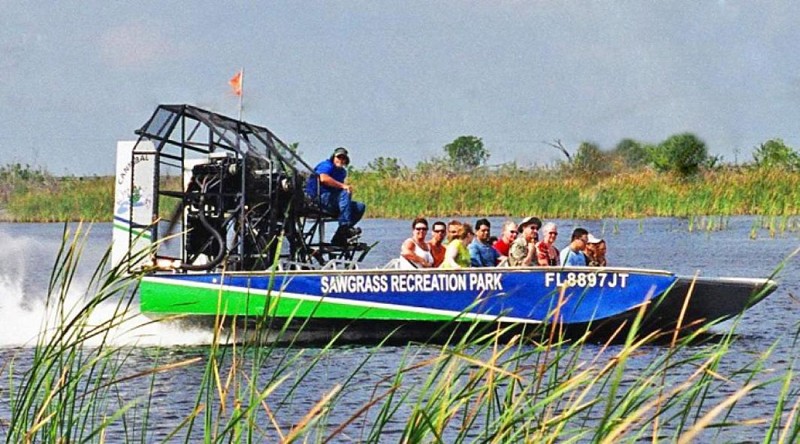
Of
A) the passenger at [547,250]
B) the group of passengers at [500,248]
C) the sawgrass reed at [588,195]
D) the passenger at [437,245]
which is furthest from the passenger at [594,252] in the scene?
the sawgrass reed at [588,195]

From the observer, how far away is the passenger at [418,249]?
49.7 feet

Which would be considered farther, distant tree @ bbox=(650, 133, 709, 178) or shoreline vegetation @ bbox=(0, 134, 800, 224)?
distant tree @ bbox=(650, 133, 709, 178)

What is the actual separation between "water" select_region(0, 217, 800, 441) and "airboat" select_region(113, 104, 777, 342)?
1.29 feet

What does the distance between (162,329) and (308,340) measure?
1.49 metres

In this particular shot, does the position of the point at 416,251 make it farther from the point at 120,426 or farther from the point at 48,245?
the point at 48,245

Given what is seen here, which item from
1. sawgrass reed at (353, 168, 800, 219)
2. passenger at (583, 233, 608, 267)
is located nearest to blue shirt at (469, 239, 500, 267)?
passenger at (583, 233, 608, 267)

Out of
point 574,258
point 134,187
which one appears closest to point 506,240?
point 574,258

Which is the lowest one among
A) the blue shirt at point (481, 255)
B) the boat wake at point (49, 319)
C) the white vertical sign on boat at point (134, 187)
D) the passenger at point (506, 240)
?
the boat wake at point (49, 319)

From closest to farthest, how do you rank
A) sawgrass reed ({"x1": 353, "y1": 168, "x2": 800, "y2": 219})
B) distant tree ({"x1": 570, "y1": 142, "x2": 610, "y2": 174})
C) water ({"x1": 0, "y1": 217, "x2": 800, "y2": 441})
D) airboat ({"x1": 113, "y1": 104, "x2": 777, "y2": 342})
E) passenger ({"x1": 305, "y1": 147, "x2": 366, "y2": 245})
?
water ({"x1": 0, "y1": 217, "x2": 800, "y2": 441})
airboat ({"x1": 113, "y1": 104, "x2": 777, "y2": 342})
passenger ({"x1": 305, "y1": 147, "x2": 366, "y2": 245})
sawgrass reed ({"x1": 353, "y1": 168, "x2": 800, "y2": 219})
distant tree ({"x1": 570, "y1": 142, "x2": 610, "y2": 174})

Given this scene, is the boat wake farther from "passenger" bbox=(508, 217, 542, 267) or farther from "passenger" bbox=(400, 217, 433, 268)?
"passenger" bbox=(508, 217, 542, 267)

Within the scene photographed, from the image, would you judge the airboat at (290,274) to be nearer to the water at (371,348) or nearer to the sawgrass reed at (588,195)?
the water at (371,348)

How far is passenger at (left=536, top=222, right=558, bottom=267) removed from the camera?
14.7m

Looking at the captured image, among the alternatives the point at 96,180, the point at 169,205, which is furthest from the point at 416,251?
the point at 96,180

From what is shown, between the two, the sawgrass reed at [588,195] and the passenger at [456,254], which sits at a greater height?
the sawgrass reed at [588,195]
